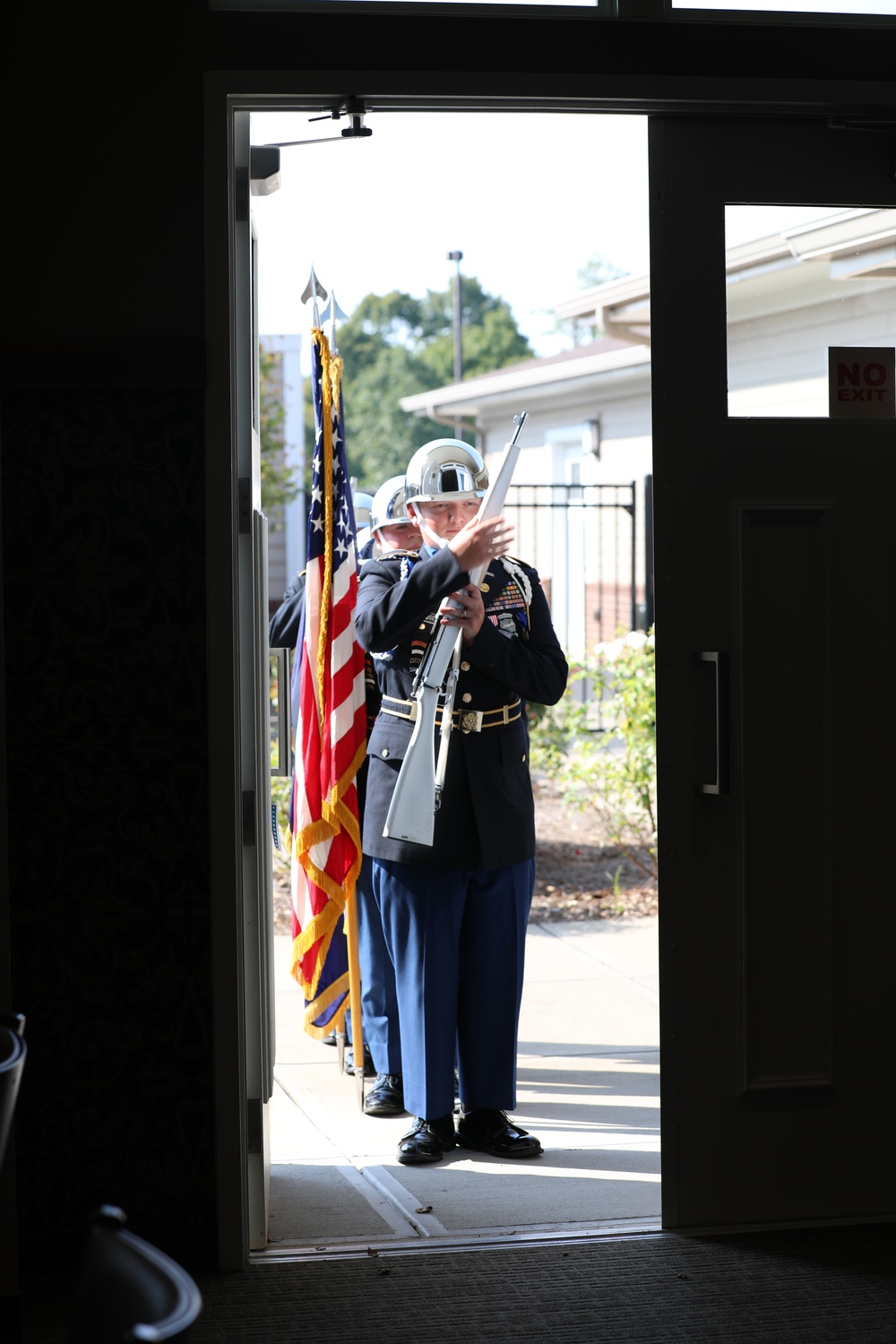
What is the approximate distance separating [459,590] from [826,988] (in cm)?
125

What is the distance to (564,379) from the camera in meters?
10.8


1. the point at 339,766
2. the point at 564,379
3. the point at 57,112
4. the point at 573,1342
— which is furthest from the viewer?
the point at 564,379

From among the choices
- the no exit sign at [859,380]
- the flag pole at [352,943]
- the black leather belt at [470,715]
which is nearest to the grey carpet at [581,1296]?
the flag pole at [352,943]

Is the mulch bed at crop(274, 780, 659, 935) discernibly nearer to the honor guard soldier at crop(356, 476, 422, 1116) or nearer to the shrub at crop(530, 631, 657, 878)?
the shrub at crop(530, 631, 657, 878)

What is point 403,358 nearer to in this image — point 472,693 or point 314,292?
point 314,292

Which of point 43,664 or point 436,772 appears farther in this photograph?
point 436,772

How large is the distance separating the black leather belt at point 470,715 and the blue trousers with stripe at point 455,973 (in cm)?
36

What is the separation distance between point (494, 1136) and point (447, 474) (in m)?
A: 1.71

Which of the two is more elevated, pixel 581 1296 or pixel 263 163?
pixel 263 163

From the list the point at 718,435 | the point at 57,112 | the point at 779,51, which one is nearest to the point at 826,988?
the point at 718,435

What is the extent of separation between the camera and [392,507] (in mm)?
4086

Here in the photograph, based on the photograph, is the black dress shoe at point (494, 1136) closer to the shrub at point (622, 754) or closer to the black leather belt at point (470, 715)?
the black leather belt at point (470, 715)

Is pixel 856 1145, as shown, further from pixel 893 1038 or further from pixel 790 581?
pixel 790 581

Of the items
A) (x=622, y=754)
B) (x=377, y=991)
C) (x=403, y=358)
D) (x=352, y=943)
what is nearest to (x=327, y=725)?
(x=352, y=943)
